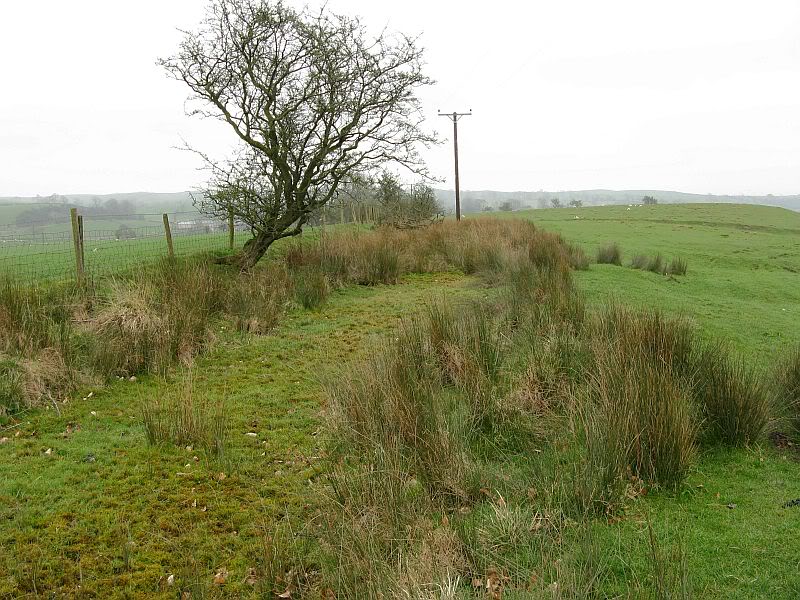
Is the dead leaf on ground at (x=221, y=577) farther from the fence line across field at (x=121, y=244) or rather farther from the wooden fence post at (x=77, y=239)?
the fence line across field at (x=121, y=244)

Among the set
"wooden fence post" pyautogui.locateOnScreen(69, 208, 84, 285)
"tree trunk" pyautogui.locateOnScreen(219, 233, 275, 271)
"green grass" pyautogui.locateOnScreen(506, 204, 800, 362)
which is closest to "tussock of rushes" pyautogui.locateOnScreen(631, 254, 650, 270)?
"green grass" pyautogui.locateOnScreen(506, 204, 800, 362)

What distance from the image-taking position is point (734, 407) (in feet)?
15.5

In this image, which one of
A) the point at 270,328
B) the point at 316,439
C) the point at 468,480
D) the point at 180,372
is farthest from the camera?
the point at 270,328

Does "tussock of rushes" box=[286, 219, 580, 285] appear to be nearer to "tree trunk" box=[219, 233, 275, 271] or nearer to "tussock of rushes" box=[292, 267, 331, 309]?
"tree trunk" box=[219, 233, 275, 271]

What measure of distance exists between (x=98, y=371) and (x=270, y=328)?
3116 millimetres

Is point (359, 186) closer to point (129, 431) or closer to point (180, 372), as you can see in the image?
point (180, 372)

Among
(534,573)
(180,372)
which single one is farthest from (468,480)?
(180,372)

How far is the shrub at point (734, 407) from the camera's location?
15.5ft

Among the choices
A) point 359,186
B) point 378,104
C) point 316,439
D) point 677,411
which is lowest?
point 316,439

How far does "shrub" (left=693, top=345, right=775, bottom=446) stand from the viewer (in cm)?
471

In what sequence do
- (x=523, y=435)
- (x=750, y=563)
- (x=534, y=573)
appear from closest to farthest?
(x=534, y=573) < (x=750, y=563) < (x=523, y=435)

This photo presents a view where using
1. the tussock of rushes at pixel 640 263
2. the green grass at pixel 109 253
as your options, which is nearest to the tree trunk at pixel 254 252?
the green grass at pixel 109 253

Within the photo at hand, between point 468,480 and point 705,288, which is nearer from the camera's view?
point 468,480

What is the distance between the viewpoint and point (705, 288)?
14633 millimetres
